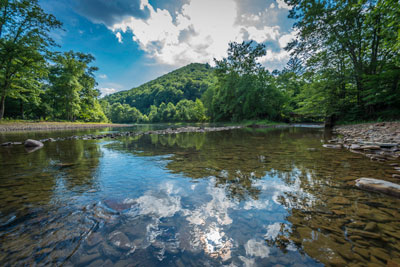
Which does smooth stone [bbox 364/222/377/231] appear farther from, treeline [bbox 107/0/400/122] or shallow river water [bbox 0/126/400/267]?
treeline [bbox 107/0/400/122]

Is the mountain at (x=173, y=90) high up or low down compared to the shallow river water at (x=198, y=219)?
up

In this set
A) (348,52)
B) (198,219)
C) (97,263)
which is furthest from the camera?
(348,52)

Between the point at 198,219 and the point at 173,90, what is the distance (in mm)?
123078

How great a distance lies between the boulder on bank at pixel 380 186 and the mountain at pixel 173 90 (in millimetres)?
103095

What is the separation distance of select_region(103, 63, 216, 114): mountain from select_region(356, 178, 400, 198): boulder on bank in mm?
103095

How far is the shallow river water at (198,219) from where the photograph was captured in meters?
1.46

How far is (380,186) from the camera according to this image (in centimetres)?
265

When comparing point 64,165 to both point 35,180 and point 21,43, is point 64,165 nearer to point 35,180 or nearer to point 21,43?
point 35,180

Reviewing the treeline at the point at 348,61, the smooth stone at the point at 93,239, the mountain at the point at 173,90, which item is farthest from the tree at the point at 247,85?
the mountain at the point at 173,90

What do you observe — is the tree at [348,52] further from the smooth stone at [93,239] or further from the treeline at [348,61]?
the smooth stone at [93,239]

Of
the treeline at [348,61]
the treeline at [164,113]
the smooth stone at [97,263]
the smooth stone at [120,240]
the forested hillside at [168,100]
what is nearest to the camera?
the smooth stone at [97,263]

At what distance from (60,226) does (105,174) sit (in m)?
2.05

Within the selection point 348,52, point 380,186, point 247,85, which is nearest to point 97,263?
point 380,186

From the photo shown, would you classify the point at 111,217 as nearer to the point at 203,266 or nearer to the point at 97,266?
the point at 97,266
